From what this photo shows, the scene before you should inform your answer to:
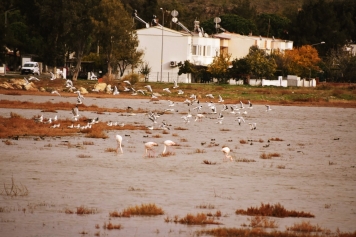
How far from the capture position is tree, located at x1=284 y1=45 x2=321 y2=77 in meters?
126

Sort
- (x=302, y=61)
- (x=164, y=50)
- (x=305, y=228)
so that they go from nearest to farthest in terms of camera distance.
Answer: (x=305, y=228)
(x=164, y=50)
(x=302, y=61)

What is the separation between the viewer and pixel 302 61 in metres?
130

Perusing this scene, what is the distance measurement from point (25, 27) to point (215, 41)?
81.9 feet

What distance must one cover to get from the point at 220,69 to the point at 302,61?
2200 centimetres

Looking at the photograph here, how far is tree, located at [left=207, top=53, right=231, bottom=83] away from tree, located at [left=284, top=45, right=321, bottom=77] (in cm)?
1489

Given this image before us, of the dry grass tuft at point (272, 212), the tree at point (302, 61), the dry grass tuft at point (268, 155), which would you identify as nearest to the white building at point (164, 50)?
the tree at point (302, 61)

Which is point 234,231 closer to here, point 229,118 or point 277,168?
point 277,168

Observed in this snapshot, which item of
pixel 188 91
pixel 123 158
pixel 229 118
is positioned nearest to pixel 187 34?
pixel 188 91

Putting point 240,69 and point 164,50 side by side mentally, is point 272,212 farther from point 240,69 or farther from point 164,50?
point 164,50

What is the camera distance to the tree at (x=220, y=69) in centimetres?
11147

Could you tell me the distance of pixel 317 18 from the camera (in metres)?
158

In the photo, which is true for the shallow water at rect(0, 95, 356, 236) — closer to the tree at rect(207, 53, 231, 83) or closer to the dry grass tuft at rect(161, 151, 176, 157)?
the dry grass tuft at rect(161, 151, 176, 157)

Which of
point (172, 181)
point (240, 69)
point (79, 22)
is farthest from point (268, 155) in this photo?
point (240, 69)

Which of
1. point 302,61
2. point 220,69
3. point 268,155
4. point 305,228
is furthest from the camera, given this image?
point 302,61
